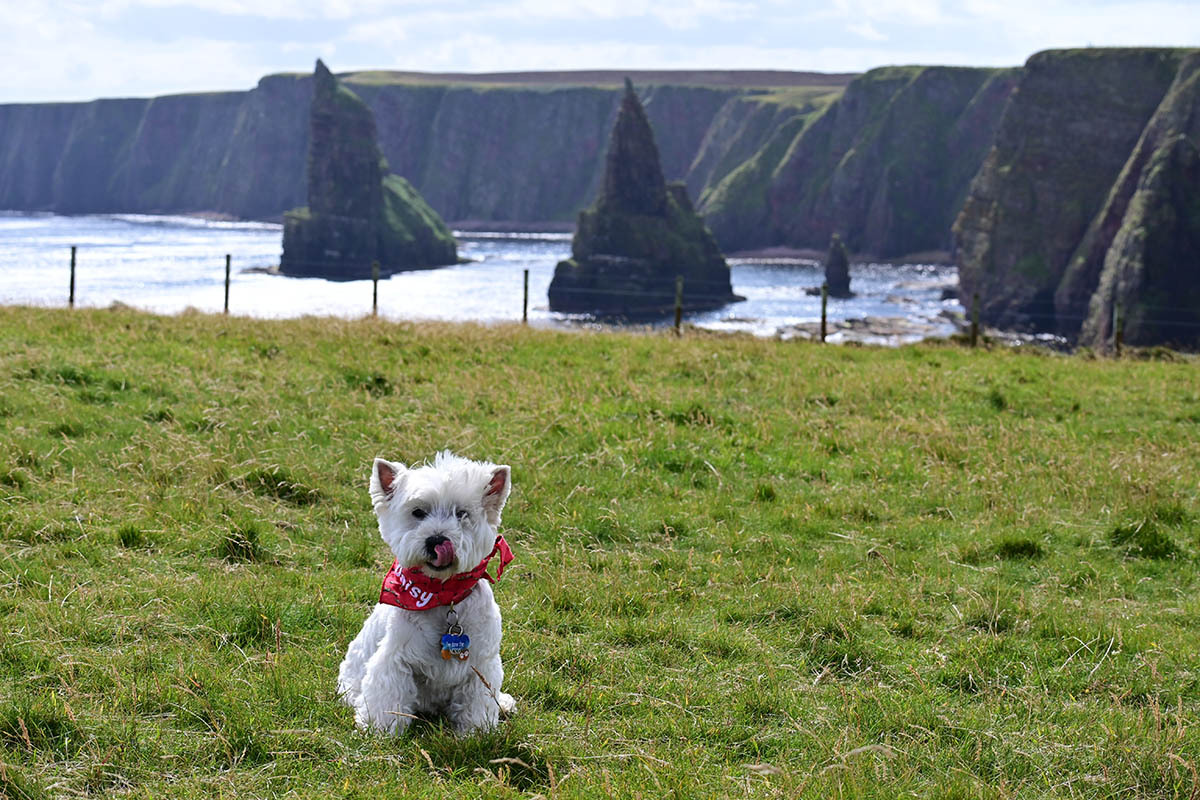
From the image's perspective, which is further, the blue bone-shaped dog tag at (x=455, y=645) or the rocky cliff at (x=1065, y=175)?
the rocky cliff at (x=1065, y=175)

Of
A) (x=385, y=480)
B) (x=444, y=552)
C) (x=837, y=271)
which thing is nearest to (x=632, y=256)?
(x=837, y=271)

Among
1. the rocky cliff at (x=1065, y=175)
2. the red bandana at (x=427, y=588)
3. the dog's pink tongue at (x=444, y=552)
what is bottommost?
the red bandana at (x=427, y=588)

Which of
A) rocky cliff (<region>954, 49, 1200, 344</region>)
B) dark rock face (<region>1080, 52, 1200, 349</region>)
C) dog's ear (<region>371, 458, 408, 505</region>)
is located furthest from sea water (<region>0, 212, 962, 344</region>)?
dog's ear (<region>371, 458, 408, 505</region>)

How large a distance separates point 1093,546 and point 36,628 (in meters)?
9.66

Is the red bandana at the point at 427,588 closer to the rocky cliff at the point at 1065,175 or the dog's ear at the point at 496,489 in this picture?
the dog's ear at the point at 496,489

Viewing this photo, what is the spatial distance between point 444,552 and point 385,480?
0.65m

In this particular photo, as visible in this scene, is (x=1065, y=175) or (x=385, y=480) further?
(x=1065, y=175)

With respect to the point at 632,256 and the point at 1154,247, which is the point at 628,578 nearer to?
the point at 1154,247

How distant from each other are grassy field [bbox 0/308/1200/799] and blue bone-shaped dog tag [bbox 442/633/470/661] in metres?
0.45

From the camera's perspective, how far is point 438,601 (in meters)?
6.12

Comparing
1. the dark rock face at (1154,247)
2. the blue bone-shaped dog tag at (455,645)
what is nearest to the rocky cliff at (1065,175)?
the dark rock face at (1154,247)

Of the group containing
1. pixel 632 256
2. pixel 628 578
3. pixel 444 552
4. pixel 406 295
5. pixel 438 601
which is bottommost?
pixel 628 578

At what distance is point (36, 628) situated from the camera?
7.44 metres

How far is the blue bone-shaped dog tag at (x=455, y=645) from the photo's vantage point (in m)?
6.07
